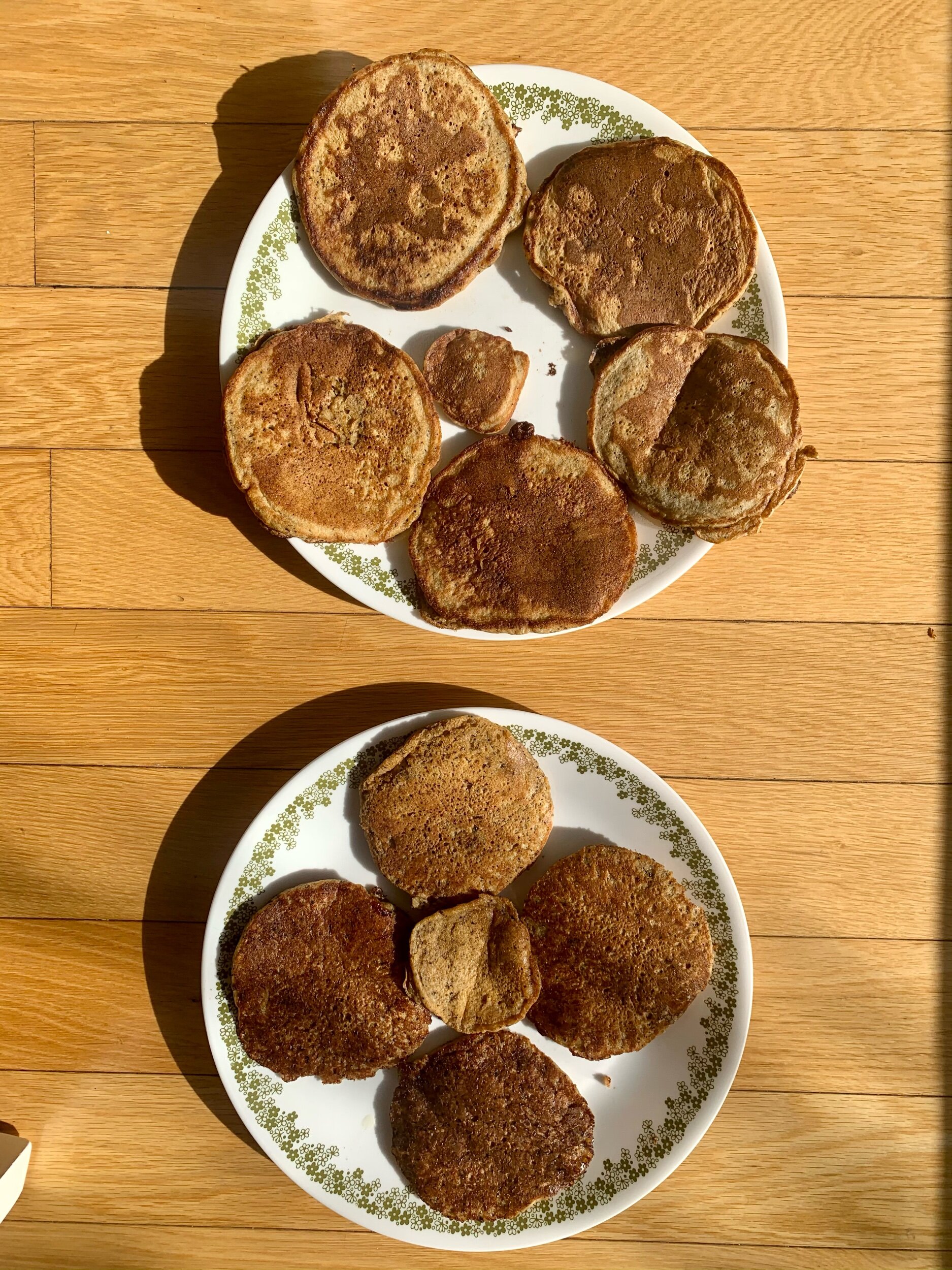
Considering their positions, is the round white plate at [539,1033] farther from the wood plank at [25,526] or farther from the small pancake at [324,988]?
the wood plank at [25,526]

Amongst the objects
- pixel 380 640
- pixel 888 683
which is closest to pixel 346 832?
pixel 380 640

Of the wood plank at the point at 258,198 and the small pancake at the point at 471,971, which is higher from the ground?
the wood plank at the point at 258,198

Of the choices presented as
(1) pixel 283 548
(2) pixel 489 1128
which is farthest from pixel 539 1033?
(1) pixel 283 548

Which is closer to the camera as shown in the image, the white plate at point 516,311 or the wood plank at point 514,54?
the white plate at point 516,311

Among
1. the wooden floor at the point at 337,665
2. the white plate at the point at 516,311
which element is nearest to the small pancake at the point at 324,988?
the wooden floor at the point at 337,665

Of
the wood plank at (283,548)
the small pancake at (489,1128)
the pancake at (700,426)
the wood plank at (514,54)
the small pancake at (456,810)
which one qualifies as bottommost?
the small pancake at (489,1128)

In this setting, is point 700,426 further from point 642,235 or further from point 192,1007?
point 192,1007
